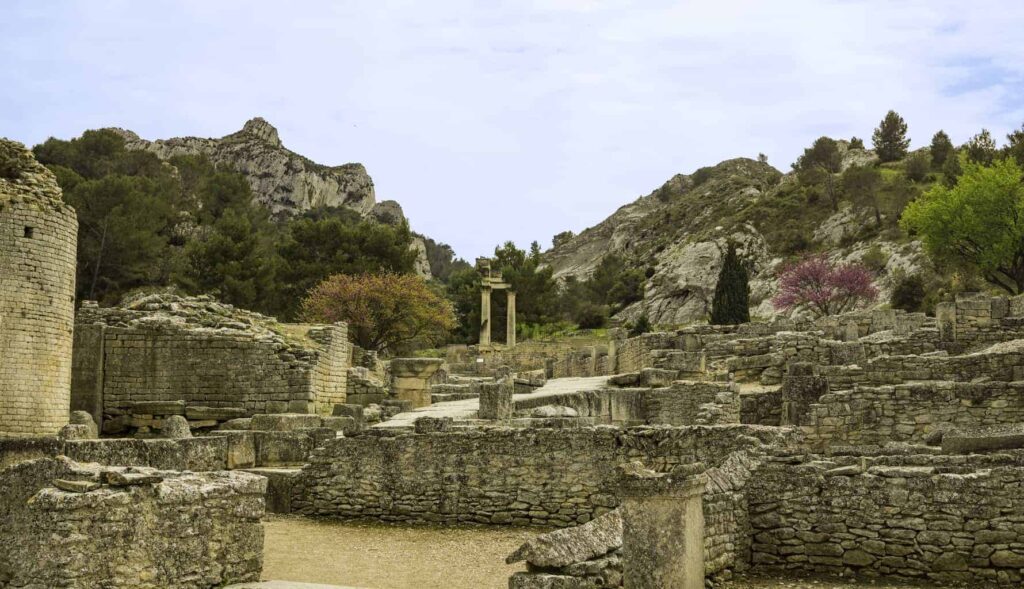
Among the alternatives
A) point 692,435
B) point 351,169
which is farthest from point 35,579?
point 351,169

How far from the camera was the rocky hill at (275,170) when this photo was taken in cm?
9731

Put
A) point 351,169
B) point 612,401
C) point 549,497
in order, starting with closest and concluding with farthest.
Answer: point 549,497, point 612,401, point 351,169

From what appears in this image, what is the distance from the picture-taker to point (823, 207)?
76.1 m

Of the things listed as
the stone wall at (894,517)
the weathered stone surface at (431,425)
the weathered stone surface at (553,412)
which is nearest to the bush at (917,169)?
the weathered stone surface at (553,412)

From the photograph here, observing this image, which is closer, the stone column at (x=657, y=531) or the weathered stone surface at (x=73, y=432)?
the stone column at (x=657, y=531)

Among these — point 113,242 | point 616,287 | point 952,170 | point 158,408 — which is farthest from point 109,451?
point 616,287

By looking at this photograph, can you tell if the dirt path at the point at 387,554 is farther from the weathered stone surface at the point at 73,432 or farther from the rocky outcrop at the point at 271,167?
the rocky outcrop at the point at 271,167

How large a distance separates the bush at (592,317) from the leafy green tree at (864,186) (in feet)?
58.2

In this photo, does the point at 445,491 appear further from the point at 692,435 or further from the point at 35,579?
the point at 35,579

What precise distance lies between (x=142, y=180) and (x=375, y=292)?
61.2 ft

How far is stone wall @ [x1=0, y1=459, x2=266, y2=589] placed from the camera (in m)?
8.80

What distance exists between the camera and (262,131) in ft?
355

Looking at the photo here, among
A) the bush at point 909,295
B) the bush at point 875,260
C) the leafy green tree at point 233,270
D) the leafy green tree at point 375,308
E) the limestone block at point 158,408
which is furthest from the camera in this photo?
the bush at point 875,260

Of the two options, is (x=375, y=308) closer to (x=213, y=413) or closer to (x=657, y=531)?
(x=213, y=413)
